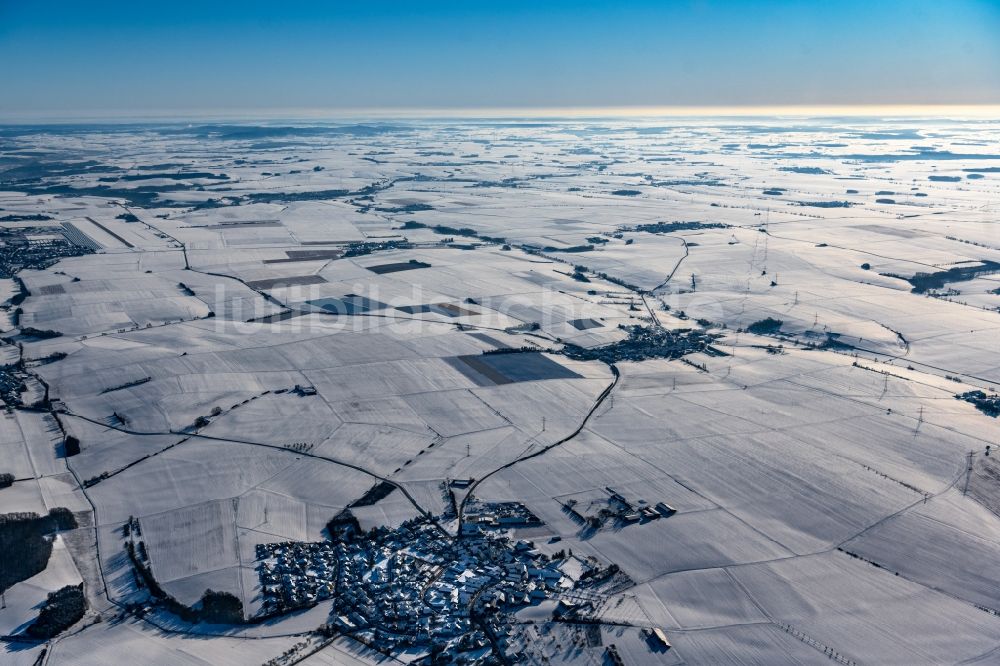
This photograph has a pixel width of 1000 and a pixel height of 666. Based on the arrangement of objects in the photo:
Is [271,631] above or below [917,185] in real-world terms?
below

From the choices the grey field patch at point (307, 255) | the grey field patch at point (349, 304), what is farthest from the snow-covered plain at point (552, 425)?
the grey field patch at point (307, 255)

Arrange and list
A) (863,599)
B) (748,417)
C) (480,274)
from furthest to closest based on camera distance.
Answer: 1. (480,274)
2. (748,417)
3. (863,599)

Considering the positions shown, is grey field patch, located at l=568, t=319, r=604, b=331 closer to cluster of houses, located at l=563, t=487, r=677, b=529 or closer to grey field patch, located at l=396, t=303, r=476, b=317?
grey field patch, located at l=396, t=303, r=476, b=317

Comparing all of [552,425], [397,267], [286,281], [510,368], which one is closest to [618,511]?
[552,425]

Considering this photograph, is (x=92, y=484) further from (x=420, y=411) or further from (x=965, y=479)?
(x=965, y=479)

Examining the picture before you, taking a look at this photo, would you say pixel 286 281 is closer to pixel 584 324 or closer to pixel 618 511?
pixel 584 324

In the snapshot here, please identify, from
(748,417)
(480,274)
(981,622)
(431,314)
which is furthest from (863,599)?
(480,274)
